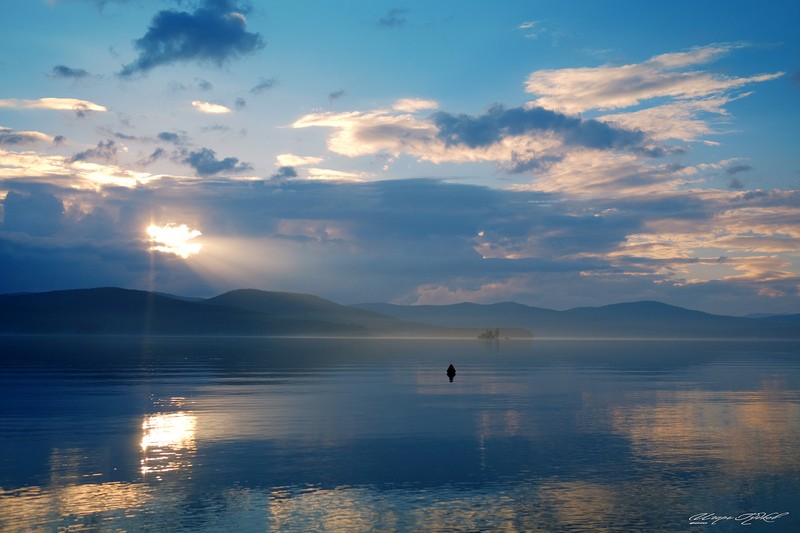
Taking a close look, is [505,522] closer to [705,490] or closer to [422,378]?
[705,490]

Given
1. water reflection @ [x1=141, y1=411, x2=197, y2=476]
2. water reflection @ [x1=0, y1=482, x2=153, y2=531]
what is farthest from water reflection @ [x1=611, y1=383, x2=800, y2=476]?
water reflection @ [x1=0, y1=482, x2=153, y2=531]

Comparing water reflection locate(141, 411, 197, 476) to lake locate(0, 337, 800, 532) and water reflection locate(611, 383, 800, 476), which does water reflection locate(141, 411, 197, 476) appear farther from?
water reflection locate(611, 383, 800, 476)

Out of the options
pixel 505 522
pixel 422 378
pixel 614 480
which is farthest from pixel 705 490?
pixel 422 378

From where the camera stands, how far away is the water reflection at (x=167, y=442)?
113 feet

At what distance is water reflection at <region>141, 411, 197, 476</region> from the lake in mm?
192

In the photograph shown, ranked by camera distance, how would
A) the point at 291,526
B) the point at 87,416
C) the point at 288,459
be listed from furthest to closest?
the point at 87,416 → the point at 288,459 → the point at 291,526

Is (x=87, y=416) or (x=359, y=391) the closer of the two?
(x=87, y=416)

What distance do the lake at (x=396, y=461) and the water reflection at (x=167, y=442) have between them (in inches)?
7.6

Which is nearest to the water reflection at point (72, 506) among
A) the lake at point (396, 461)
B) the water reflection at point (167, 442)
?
the lake at point (396, 461)

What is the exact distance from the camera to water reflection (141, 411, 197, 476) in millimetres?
34425

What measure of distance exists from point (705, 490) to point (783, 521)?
406 cm

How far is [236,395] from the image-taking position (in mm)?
65062

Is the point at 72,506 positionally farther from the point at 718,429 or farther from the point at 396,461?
the point at 718,429

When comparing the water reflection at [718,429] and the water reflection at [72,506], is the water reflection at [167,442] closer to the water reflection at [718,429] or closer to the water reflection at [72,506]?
the water reflection at [72,506]
